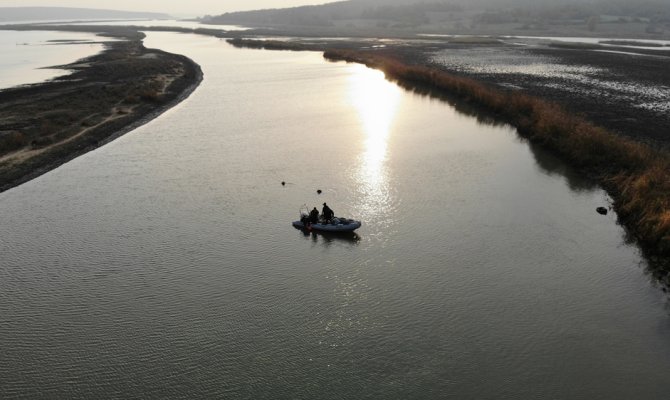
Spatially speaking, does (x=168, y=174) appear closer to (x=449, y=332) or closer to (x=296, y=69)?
(x=449, y=332)

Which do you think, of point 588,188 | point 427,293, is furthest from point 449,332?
point 588,188

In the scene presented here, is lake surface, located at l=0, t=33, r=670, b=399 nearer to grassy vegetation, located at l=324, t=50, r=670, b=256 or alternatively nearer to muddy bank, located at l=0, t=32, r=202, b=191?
grassy vegetation, located at l=324, t=50, r=670, b=256

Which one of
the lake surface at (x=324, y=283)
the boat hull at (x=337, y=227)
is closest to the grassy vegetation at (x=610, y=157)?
the lake surface at (x=324, y=283)

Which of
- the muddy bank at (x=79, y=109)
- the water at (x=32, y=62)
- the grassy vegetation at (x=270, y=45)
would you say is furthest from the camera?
the grassy vegetation at (x=270, y=45)

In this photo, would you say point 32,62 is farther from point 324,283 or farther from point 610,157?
point 610,157

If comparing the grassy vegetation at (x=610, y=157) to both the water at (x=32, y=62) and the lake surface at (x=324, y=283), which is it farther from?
the water at (x=32, y=62)

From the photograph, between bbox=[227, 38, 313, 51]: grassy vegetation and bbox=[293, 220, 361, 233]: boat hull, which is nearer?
bbox=[293, 220, 361, 233]: boat hull

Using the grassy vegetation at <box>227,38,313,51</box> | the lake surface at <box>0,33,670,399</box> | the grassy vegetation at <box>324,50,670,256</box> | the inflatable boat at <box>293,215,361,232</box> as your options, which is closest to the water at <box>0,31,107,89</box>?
the grassy vegetation at <box>227,38,313,51</box>
